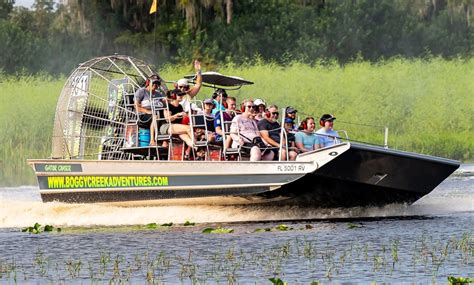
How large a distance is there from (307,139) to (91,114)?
4.49 meters

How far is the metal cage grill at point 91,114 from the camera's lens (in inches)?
1034

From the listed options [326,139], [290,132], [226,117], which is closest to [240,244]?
[290,132]

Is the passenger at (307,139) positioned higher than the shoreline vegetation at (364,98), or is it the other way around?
the shoreline vegetation at (364,98)

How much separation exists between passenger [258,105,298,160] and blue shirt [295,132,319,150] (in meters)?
0.26

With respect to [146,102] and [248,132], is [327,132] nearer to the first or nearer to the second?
[248,132]

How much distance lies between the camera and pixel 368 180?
23.8m

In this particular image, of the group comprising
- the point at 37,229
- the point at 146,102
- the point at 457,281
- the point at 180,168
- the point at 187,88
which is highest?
the point at 187,88

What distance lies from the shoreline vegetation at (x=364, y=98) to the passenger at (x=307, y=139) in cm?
1751

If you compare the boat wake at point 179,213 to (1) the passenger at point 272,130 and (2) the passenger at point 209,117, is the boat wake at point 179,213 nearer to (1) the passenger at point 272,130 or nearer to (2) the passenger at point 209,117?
(1) the passenger at point 272,130

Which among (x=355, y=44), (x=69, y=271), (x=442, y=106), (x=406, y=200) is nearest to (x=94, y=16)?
(x=355, y=44)

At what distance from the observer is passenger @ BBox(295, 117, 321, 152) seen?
24.2m

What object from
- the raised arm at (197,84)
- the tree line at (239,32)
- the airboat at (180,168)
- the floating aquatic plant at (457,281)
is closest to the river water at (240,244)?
the airboat at (180,168)

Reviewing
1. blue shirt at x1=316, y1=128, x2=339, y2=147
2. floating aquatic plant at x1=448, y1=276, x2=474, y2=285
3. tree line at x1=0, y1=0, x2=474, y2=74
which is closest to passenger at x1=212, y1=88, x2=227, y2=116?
blue shirt at x1=316, y1=128, x2=339, y2=147

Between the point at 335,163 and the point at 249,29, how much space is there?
30.3 m
